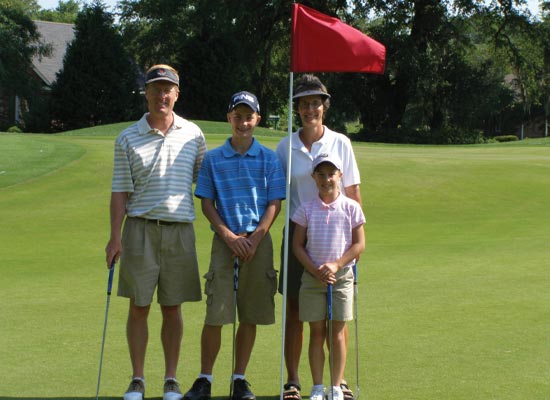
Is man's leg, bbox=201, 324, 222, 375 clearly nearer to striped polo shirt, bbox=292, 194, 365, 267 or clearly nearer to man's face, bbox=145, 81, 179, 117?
striped polo shirt, bbox=292, 194, 365, 267

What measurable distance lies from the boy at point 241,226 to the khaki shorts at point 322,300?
229 mm

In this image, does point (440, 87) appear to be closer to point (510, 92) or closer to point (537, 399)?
point (510, 92)

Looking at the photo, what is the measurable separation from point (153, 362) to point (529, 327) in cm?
283

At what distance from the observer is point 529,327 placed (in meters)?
6.79

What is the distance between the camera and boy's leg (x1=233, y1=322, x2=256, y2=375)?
210 inches

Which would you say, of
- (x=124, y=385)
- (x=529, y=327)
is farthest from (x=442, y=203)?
(x=124, y=385)

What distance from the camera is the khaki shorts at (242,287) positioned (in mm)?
5254

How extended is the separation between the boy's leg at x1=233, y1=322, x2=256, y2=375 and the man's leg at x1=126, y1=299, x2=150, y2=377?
1.82ft

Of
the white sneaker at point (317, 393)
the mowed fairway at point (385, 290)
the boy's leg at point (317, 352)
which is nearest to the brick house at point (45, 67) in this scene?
the mowed fairway at point (385, 290)

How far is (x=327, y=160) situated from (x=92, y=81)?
40.0 meters

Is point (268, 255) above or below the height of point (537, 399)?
above

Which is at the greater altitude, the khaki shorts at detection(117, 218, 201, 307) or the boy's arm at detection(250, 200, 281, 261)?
the boy's arm at detection(250, 200, 281, 261)

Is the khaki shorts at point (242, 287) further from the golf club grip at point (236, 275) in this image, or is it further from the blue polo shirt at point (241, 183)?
the blue polo shirt at point (241, 183)

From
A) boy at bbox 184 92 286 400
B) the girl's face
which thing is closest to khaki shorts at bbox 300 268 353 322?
boy at bbox 184 92 286 400
